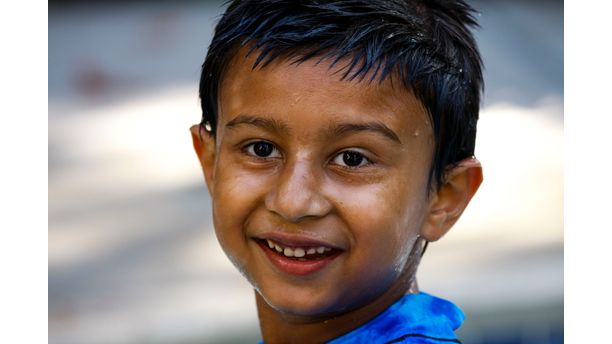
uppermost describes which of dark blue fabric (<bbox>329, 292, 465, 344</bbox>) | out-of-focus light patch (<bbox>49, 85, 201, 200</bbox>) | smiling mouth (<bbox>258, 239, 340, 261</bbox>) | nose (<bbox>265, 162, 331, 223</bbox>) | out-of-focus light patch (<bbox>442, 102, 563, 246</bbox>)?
out-of-focus light patch (<bbox>49, 85, 201, 200</bbox>)

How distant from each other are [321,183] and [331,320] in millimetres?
224

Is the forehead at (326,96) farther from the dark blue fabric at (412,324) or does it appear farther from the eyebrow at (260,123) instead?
the dark blue fabric at (412,324)

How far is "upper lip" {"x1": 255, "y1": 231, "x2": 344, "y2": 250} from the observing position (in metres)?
1.29

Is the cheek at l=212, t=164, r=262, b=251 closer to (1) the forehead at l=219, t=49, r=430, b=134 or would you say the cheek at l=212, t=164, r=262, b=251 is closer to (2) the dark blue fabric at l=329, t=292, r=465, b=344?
(1) the forehead at l=219, t=49, r=430, b=134

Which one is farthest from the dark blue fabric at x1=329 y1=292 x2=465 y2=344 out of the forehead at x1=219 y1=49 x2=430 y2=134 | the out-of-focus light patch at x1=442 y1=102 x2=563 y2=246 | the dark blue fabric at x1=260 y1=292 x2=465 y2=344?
the out-of-focus light patch at x1=442 y1=102 x2=563 y2=246

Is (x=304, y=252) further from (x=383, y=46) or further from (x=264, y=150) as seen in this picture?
(x=383, y=46)

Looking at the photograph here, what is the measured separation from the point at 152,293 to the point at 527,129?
1.26m

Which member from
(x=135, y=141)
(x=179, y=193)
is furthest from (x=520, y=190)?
(x=135, y=141)

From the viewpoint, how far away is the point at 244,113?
4.42 ft

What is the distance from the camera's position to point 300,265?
4.30 feet

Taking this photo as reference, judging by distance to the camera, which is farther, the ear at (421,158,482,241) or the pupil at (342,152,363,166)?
the ear at (421,158,482,241)

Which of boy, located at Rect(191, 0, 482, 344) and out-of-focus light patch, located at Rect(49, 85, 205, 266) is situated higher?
out-of-focus light patch, located at Rect(49, 85, 205, 266)
